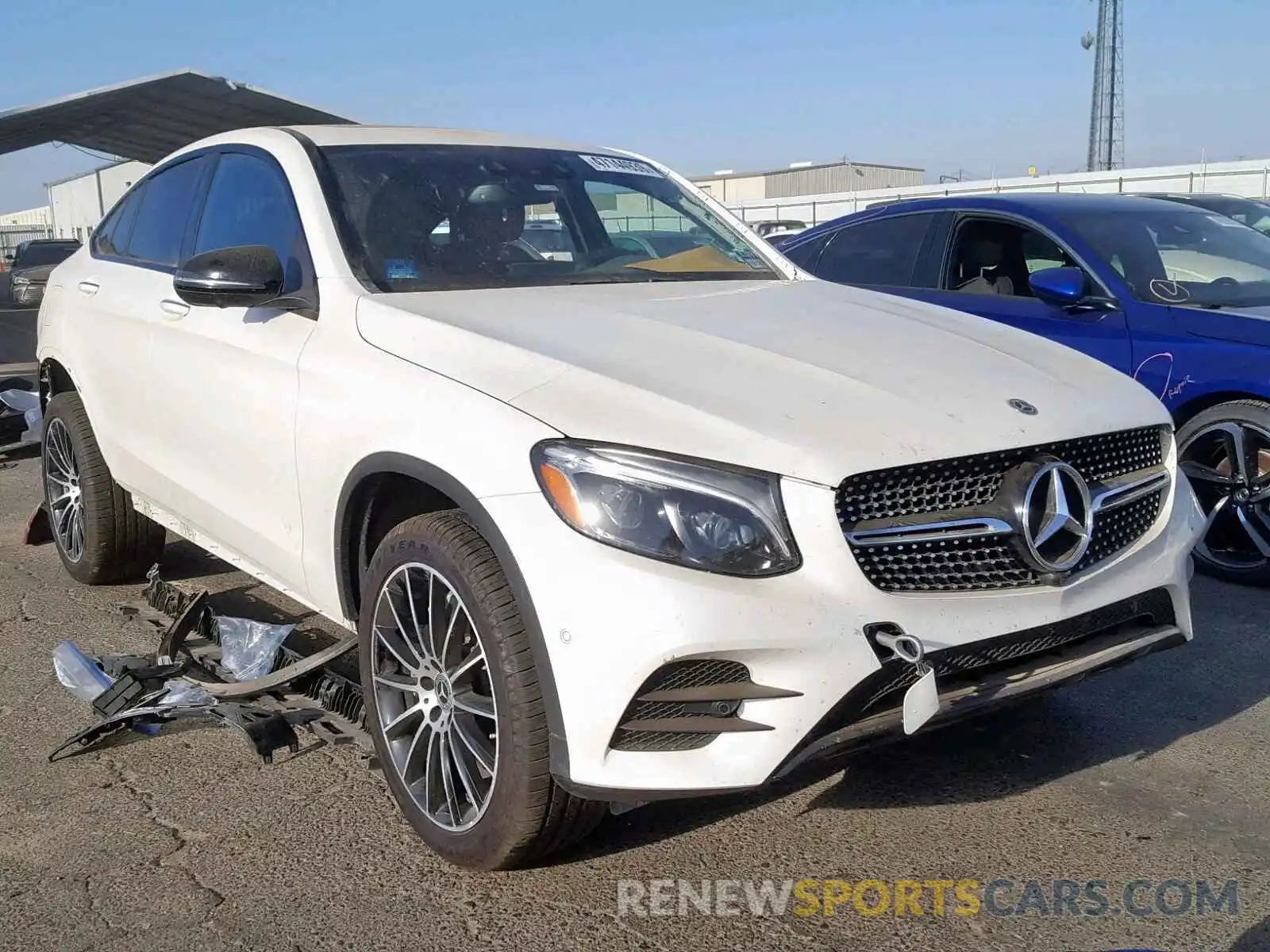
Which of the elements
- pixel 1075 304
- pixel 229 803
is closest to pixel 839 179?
pixel 1075 304

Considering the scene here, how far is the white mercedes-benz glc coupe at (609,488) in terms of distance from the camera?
2395mm

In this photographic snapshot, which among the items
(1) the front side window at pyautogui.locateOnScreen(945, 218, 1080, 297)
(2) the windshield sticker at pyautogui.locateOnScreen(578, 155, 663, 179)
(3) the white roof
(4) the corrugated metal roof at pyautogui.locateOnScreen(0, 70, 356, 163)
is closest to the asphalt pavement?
(3) the white roof

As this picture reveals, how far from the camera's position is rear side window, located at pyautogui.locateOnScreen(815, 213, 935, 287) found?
20.8 ft

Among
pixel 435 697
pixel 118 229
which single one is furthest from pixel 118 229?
pixel 435 697

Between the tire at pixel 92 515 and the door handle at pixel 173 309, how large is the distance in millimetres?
1020

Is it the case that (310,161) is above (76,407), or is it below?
above

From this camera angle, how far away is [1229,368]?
15.9 feet

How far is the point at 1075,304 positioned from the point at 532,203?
272 centimetres

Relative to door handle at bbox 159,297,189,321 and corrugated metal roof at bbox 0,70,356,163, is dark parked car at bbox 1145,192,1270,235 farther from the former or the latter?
corrugated metal roof at bbox 0,70,356,163

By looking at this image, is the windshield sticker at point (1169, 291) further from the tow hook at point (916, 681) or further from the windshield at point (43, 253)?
the windshield at point (43, 253)

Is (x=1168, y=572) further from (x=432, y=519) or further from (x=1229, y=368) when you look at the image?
(x=1229, y=368)

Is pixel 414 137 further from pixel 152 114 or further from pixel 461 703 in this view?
pixel 152 114

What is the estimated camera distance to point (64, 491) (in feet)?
17.4

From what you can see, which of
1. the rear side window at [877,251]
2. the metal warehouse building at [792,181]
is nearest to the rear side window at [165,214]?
the rear side window at [877,251]
